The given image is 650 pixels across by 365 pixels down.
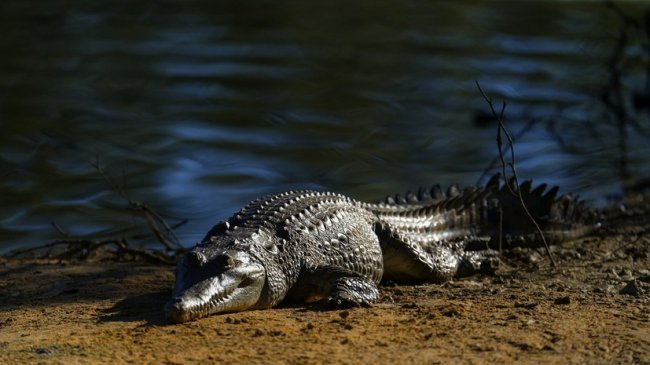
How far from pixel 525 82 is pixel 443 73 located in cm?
121

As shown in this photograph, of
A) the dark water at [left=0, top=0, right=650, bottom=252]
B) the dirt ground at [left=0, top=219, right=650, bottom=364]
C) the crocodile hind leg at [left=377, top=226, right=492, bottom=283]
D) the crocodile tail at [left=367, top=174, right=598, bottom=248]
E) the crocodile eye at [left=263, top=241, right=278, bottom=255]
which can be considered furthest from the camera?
the dark water at [left=0, top=0, right=650, bottom=252]

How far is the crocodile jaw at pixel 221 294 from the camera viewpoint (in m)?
5.61

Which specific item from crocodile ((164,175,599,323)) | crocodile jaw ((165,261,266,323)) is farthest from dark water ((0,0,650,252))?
crocodile jaw ((165,261,266,323))

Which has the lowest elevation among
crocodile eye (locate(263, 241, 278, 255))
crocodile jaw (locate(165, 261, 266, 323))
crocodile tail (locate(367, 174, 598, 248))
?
crocodile jaw (locate(165, 261, 266, 323))

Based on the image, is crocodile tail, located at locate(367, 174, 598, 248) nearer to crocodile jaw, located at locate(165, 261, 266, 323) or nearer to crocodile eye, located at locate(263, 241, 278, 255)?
crocodile eye, located at locate(263, 241, 278, 255)

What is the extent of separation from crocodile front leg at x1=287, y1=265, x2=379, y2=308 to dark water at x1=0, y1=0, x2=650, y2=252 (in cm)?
303

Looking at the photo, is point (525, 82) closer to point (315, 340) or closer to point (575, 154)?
point (575, 154)

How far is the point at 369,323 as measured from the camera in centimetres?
562

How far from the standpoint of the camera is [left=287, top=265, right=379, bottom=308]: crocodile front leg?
6076mm

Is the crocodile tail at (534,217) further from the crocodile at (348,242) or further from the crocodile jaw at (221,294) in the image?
the crocodile jaw at (221,294)

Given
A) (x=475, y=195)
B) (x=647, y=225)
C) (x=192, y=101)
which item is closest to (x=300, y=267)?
(x=475, y=195)

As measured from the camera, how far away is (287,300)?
654 centimetres

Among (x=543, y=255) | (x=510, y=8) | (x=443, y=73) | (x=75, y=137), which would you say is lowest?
(x=75, y=137)

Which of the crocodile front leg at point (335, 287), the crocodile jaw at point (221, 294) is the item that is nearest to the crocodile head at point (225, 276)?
the crocodile jaw at point (221, 294)
